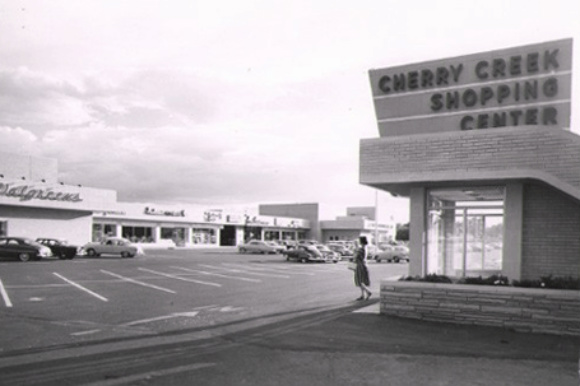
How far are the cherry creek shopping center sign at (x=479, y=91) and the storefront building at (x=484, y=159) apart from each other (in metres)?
0.02

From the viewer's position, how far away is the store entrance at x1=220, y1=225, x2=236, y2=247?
69562 mm

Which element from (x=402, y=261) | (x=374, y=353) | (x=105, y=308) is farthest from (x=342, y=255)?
(x=374, y=353)

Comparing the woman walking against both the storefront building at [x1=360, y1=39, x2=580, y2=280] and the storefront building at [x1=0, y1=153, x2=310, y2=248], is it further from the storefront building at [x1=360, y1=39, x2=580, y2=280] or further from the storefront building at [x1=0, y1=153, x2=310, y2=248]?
the storefront building at [x1=0, y1=153, x2=310, y2=248]

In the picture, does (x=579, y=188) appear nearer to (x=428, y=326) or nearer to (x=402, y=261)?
(x=428, y=326)

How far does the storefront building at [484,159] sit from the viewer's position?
1098cm

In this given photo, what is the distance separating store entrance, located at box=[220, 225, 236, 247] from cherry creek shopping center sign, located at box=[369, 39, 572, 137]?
189 ft

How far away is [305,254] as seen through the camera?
35031 mm

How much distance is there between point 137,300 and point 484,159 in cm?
986

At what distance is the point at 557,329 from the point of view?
→ 9.92 meters

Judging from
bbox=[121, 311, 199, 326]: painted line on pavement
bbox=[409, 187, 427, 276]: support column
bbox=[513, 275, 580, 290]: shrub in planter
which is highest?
bbox=[409, 187, 427, 276]: support column

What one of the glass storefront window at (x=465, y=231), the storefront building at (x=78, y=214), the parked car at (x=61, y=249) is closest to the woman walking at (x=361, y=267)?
the glass storefront window at (x=465, y=231)

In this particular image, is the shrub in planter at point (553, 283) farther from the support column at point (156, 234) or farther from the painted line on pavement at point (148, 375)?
the support column at point (156, 234)

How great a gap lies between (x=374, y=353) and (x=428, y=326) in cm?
281

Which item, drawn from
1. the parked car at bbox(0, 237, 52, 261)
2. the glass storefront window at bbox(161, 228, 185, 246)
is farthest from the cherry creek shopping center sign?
the glass storefront window at bbox(161, 228, 185, 246)
